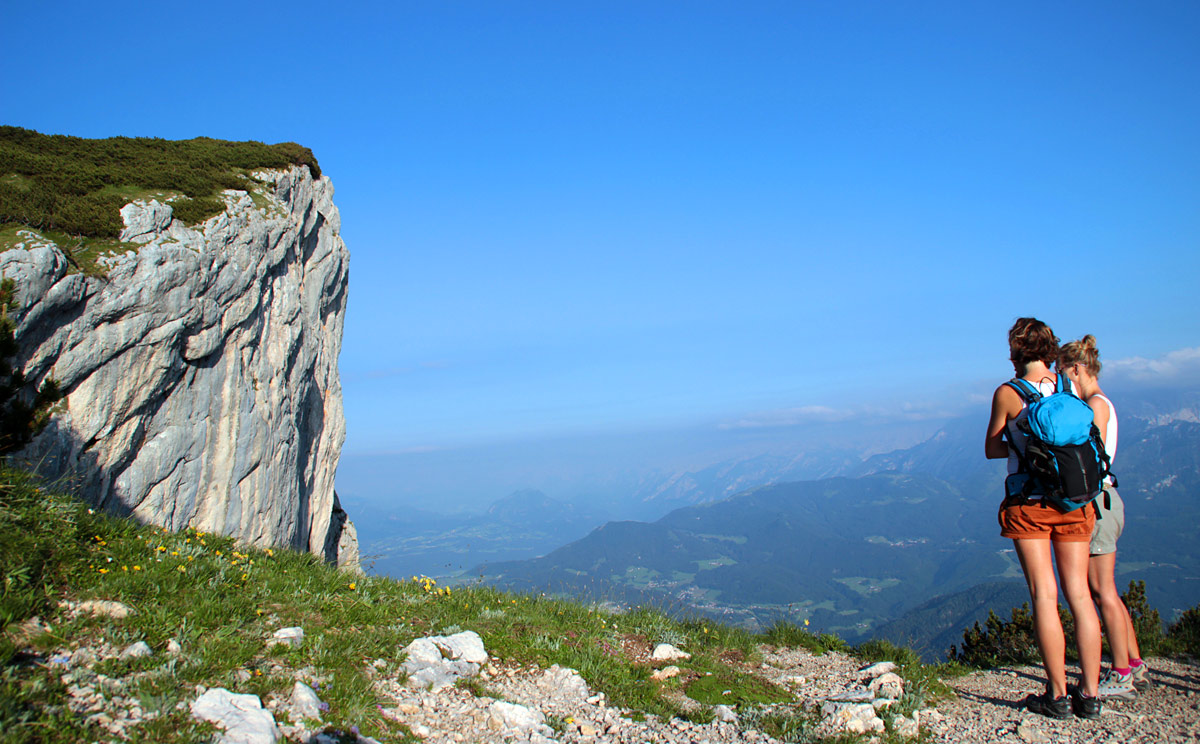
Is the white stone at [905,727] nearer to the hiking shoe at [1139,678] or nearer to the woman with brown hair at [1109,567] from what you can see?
the woman with brown hair at [1109,567]

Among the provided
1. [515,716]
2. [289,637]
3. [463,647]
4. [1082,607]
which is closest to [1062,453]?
→ [1082,607]

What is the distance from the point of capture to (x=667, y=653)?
319 inches

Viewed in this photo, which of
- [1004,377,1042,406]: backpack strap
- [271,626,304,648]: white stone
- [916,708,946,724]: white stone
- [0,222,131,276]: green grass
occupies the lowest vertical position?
[916,708,946,724]: white stone

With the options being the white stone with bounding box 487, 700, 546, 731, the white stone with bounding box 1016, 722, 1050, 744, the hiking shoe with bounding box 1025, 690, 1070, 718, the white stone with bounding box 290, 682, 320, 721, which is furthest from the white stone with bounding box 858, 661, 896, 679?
the white stone with bounding box 290, 682, 320, 721

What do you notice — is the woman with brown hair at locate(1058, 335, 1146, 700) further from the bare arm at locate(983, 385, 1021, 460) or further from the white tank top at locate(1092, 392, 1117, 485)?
the bare arm at locate(983, 385, 1021, 460)

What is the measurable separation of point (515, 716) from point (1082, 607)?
5.20 metres

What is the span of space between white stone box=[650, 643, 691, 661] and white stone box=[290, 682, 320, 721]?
4239mm

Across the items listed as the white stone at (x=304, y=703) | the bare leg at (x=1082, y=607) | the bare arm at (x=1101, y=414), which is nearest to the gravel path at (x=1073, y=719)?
the bare leg at (x=1082, y=607)

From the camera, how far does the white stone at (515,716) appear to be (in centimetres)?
564

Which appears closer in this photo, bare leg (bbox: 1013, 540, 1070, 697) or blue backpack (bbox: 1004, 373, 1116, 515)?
blue backpack (bbox: 1004, 373, 1116, 515)

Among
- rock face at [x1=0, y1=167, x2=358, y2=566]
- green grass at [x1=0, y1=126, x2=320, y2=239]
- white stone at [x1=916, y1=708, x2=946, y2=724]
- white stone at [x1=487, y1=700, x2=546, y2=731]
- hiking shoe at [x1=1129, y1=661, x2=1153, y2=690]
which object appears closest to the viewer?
white stone at [x1=487, y1=700, x2=546, y2=731]

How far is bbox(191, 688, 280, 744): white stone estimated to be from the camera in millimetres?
4359

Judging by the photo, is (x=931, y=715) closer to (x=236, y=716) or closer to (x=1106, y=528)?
(x=1106, y=528)

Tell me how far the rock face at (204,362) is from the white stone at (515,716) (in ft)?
32.5
